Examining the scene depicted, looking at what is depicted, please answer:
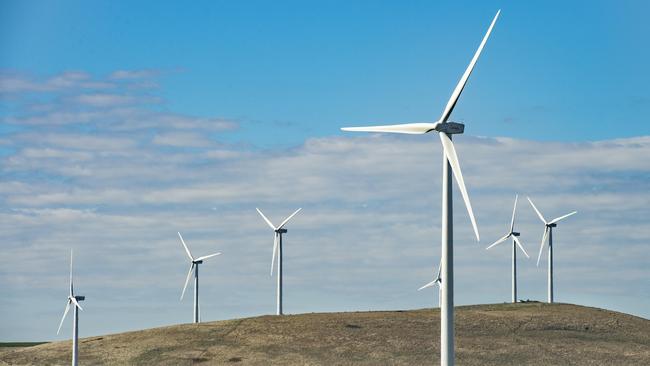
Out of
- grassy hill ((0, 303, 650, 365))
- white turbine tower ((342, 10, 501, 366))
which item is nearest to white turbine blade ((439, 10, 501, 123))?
white turbine tower ((342, 10, 501, 366))

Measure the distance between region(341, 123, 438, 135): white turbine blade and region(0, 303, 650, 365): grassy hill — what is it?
44170 millimetres

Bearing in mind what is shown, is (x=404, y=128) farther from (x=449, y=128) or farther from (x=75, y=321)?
(x=75, y=321)

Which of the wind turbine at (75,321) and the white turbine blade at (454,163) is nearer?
the white turbine blade at (454,163)

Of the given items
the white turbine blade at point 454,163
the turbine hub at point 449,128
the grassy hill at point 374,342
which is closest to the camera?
the white turbine blade at point 454,163

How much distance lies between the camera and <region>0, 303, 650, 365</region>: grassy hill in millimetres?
109000

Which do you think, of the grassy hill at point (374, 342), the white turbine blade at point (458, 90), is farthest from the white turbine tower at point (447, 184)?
the grassy hill at point (374, 342)

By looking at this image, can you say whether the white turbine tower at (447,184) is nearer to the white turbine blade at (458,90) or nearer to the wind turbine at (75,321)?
the white turbine blade at (458,90)

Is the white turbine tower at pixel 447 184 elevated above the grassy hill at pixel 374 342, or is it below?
above

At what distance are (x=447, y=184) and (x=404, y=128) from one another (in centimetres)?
657

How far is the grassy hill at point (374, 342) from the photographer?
358ft

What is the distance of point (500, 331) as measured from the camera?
122812 millimetres

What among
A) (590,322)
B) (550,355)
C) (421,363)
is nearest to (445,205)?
(421,363)

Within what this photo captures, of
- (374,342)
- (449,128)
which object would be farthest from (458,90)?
(374,342)

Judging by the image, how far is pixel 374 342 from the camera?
11462 cm
